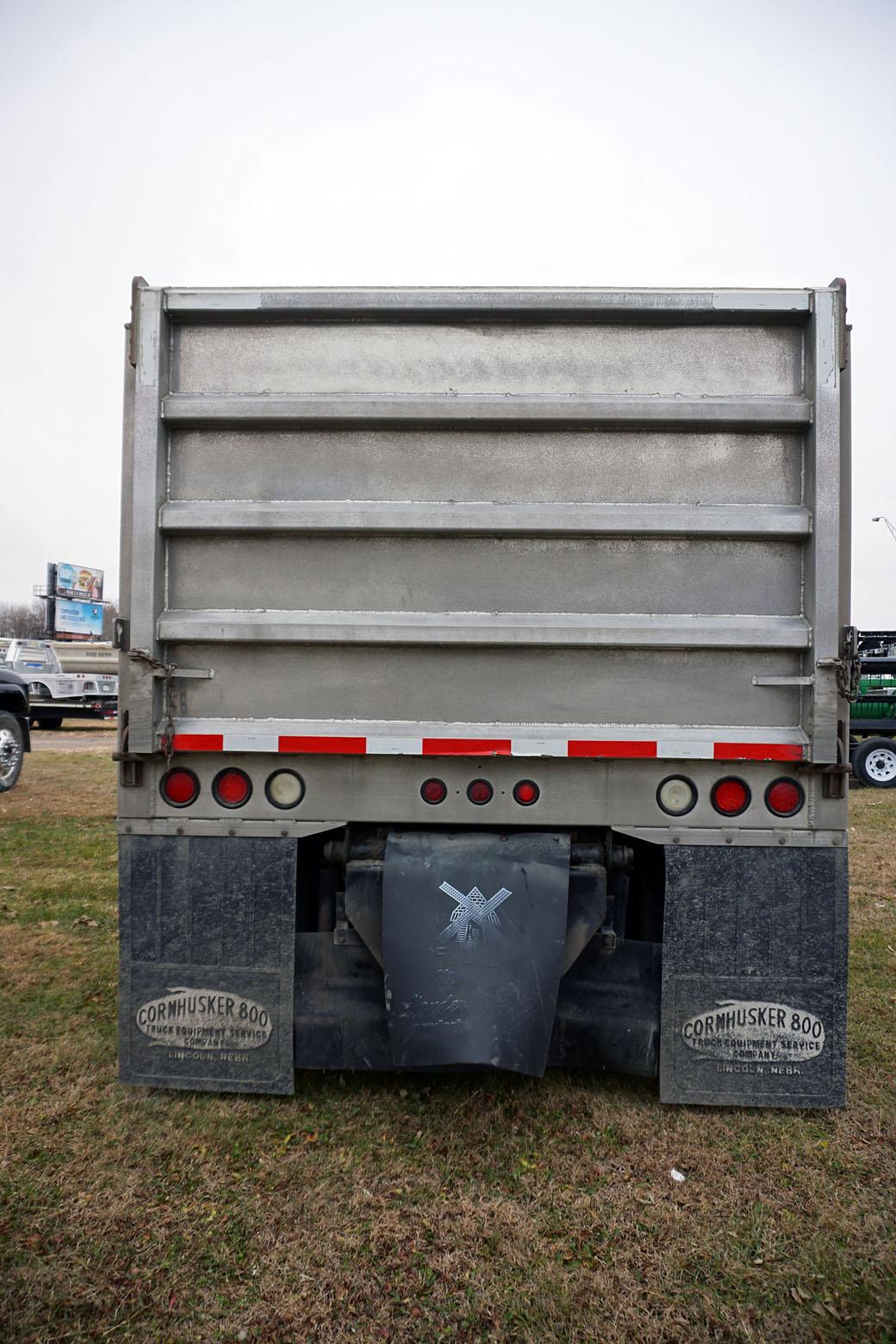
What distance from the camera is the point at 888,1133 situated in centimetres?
282

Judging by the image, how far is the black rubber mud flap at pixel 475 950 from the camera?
8.55ft

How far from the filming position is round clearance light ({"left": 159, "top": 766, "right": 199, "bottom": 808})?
2.87 metres

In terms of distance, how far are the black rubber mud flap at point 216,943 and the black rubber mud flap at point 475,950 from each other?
0.45m

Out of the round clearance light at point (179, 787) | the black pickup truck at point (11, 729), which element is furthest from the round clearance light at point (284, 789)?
the black pickup truck at point (11, 729)

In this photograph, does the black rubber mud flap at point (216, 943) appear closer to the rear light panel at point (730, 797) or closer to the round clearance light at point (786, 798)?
the rear light panel at point (730, 797)

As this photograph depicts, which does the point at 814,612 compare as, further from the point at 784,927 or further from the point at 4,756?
the point at 4,756

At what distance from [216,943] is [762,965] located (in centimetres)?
195

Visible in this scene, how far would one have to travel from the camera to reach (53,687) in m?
20.0

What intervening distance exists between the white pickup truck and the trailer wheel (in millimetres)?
16529

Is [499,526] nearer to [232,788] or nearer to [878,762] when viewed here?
[232,788]

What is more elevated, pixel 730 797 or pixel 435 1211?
pixel 730 797

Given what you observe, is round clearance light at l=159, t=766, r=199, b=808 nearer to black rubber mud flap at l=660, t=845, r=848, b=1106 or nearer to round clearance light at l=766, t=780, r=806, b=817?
black rubber mud flap at l=660, t=845, r=848, b=1106

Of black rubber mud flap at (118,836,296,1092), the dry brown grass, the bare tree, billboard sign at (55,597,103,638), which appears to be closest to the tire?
the dry brown grass

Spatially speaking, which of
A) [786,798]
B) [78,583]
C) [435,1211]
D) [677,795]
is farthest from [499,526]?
[78,583]
